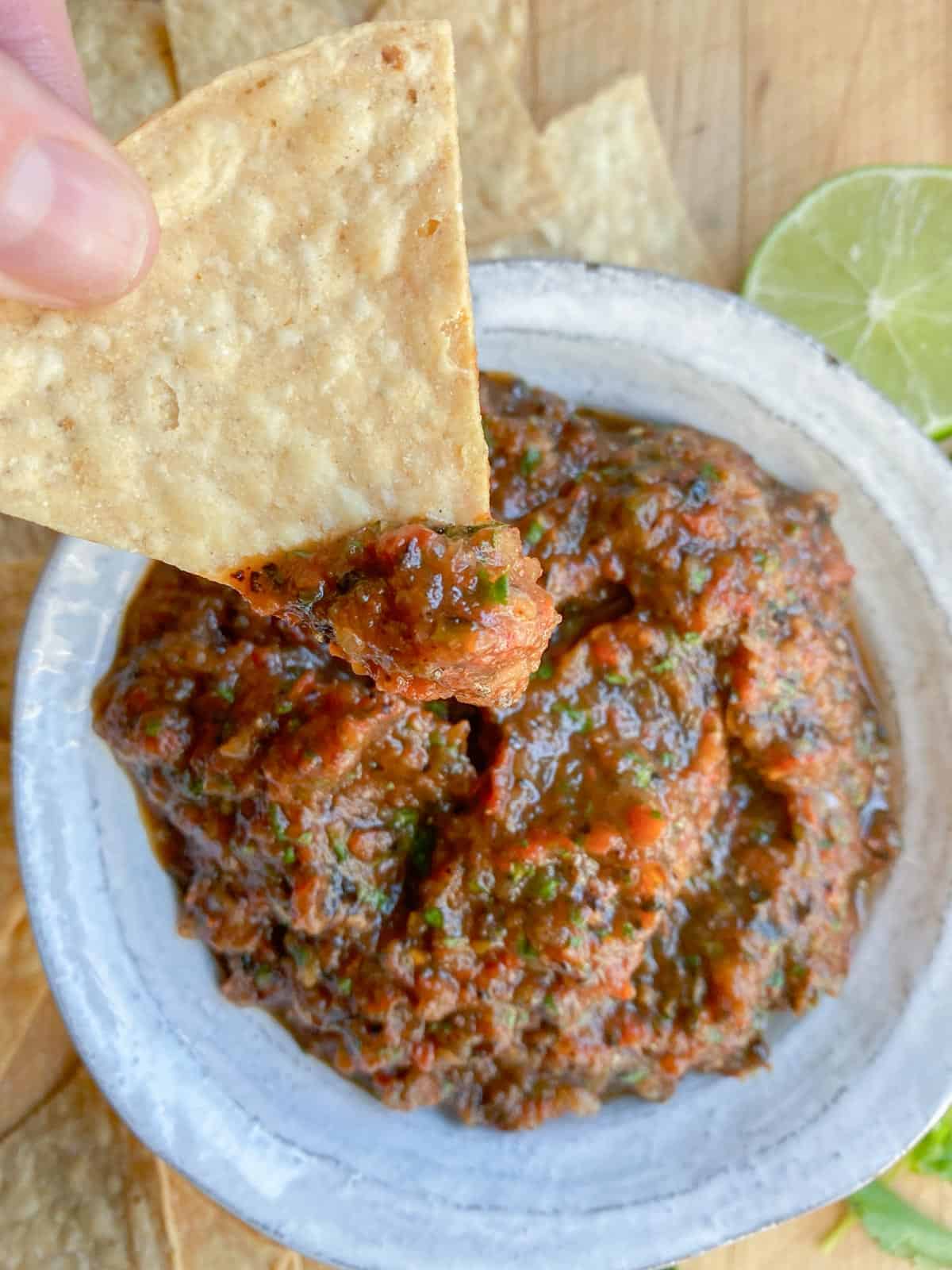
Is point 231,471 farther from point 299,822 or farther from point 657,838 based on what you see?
point 657,838

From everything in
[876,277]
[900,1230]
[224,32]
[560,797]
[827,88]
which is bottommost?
[900,1230]

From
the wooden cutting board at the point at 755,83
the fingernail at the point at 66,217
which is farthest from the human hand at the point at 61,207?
the wooden cutting board at the point at 755,83

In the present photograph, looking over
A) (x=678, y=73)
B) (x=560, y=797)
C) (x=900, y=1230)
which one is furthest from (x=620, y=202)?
(x=900, y=1230)

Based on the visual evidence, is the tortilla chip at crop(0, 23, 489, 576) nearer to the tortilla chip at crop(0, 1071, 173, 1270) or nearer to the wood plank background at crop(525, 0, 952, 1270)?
the wood plank background at crop(525, 0, 952, 1270)

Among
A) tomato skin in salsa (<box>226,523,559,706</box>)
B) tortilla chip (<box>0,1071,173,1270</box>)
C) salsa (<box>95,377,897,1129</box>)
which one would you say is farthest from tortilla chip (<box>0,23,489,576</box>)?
tortilla chip (<box>0,1071,173,1270</box>)

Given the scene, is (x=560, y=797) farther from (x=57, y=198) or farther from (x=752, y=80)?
(x=752, y=80)

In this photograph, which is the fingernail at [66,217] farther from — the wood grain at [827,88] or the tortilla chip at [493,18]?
the wood grain at [827,88]
